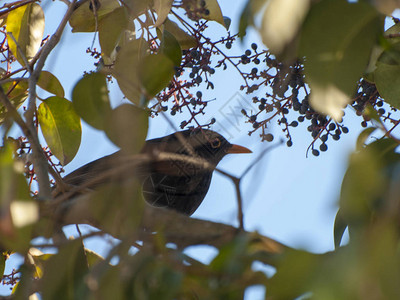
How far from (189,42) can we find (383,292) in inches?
87.7

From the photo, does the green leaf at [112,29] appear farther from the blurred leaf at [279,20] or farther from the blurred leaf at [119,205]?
the blurred leaf at [279,20]

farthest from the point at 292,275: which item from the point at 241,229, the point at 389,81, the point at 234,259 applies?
the point at 389,81

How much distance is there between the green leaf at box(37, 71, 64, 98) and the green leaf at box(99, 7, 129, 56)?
28 centimetres

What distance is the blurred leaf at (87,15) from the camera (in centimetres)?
271

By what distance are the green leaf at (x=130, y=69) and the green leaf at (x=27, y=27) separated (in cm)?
75

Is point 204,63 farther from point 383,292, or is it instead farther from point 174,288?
point 383,292

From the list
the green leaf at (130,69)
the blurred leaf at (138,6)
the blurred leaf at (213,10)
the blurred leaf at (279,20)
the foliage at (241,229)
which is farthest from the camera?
the blurred leaf at (213,10)

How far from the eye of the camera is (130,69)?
170 centimetres

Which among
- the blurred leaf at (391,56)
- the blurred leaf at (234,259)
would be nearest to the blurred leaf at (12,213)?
the blurred leaf at (234,259)

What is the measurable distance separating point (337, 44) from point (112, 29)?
1580 millimetres

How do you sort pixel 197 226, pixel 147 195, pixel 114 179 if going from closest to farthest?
pixel 114 179
pixel 197 226
pixel 147 195

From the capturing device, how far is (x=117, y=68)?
184 cm

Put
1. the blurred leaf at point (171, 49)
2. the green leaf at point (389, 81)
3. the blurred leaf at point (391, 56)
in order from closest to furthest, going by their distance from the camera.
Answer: the blurred leaf at point (391, 56) → the green leaf at point (389, 81) → the blurred leaf at point (171, 49)

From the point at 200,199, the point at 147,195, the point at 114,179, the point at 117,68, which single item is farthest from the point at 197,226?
the point at 200,199
